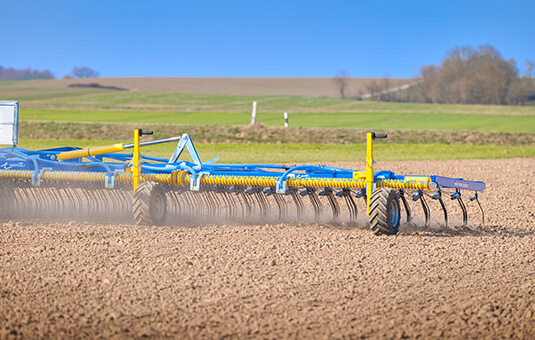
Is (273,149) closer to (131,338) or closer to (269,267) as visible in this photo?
(269,267)

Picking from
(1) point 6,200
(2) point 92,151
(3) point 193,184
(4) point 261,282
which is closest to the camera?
(4) point 261,282

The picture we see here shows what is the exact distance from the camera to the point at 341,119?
3741 centimetres

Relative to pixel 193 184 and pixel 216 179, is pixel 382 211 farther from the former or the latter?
pixel 193 184

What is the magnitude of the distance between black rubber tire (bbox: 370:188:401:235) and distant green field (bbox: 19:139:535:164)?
11330 mm

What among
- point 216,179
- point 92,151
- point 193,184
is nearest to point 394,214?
point 216,179

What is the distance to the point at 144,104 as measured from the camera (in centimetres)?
5606

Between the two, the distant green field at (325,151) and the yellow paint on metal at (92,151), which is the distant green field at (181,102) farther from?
the yellow paint on metal at (92,151)

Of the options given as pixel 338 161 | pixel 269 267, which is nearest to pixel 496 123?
pixel 338 161

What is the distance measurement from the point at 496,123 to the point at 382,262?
29563 millimetres

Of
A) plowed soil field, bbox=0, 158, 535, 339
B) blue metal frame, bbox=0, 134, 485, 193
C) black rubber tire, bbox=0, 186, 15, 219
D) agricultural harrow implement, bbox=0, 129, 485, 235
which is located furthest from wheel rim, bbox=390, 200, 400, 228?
black rubber tire, bbox=0, 186, 15, 219

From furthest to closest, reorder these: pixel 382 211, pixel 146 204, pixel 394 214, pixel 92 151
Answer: pixel 92 151 → pixel 146 204 → pixel 394 214 → pixel 382 211

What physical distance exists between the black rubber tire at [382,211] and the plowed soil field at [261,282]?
0.13 m

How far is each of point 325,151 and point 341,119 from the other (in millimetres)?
14937

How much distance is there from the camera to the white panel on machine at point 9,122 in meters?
9.39
